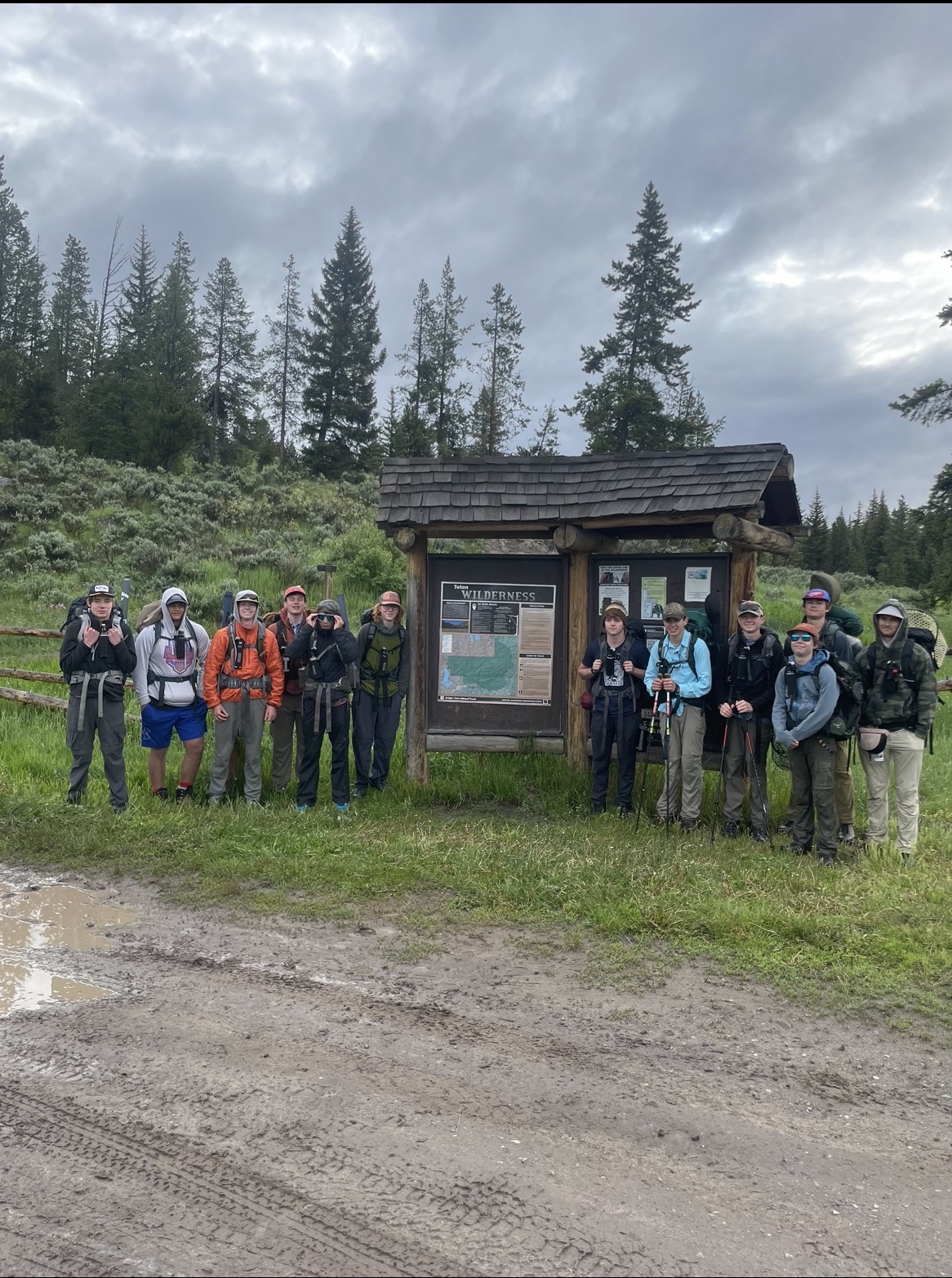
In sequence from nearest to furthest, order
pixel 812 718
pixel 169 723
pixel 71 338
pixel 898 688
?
pixel 812 718, pixel 898 688, pixel 169 723, pixel 71 338

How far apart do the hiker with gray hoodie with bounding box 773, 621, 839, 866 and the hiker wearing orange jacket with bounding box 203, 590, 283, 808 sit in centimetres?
466

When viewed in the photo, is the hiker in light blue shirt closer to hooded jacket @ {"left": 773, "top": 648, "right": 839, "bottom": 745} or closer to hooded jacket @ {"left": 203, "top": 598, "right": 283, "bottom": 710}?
hooded jacket @ {"left": 773, "top": 648, "right": 839, "bottom": 745}

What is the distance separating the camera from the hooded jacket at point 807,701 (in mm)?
6977

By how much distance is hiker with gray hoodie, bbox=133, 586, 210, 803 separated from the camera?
27.1ft

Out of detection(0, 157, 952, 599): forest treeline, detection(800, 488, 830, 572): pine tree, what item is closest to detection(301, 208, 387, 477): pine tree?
detection(0, 157, 952, 599): forest treeline

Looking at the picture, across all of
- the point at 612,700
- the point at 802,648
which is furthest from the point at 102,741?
the point at 802,648

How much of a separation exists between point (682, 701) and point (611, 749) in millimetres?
927

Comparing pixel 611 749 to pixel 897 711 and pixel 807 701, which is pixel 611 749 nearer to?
pixel 807 701

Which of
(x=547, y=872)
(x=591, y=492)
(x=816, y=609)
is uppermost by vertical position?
(x=591, y=492)

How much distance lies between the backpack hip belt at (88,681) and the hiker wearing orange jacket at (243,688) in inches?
32.6

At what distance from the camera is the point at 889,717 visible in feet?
23.5

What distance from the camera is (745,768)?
7.92 metres

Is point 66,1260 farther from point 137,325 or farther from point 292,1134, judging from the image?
point 137,325

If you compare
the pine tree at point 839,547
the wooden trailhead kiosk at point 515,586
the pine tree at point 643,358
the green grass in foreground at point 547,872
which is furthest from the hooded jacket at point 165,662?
the pine tree at point 839,547
